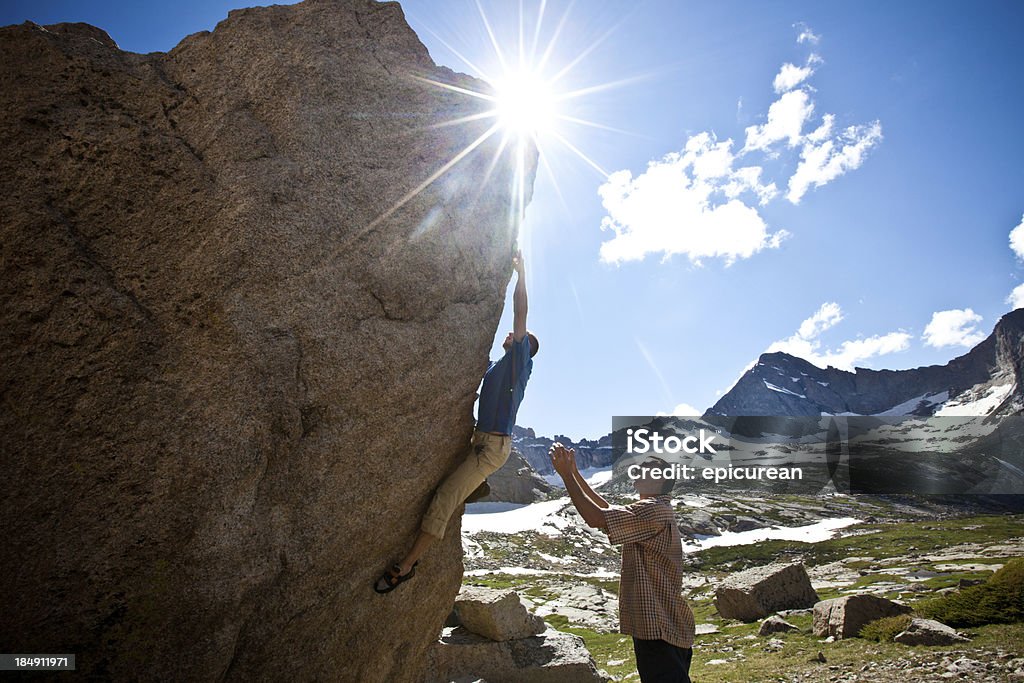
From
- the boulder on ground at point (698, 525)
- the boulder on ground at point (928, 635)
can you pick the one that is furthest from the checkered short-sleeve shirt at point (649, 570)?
the boulder on ground at point (698, 525)

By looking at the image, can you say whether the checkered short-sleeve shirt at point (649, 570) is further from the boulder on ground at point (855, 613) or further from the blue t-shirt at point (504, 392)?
the boulder on ground at point (855, 613)

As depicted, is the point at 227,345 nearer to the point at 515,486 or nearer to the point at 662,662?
the point at 662,662

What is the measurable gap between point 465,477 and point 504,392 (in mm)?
1380

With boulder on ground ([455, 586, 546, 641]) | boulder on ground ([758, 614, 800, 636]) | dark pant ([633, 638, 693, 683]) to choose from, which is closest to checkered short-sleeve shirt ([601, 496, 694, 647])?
dark pant ([633, 638, 693, 683])

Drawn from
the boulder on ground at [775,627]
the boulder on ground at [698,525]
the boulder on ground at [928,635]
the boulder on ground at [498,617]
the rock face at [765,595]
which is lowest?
the boulder on ground at [698,525]

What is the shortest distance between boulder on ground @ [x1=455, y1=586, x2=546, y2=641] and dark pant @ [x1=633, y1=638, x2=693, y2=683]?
330 inches

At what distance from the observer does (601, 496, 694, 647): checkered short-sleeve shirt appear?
6.89 meters

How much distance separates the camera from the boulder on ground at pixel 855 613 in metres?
18.4

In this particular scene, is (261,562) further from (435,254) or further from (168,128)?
(168,128)

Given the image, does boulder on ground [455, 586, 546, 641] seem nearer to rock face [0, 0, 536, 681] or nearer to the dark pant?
rock face [0, 0, 536, 681]

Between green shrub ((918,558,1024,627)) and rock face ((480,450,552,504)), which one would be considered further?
rock face ((480,450,552,504))

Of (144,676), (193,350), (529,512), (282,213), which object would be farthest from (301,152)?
(529,512)

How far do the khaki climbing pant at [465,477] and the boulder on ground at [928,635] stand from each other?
14635 millimetres

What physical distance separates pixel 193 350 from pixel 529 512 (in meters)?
150
